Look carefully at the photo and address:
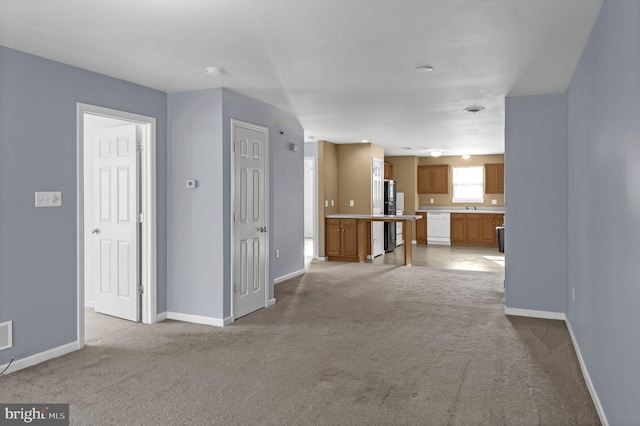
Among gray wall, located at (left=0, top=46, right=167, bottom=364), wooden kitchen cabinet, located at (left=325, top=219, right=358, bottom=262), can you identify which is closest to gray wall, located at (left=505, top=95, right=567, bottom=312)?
wooden kitchen cabinet, located at (left=325, top=219, right=358, bottom=262)

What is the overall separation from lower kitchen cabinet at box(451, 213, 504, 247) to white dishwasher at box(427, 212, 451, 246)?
0.13m

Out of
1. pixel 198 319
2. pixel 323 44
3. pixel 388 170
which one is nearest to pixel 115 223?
pixel 198 319

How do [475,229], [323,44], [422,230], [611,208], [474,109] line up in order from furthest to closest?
[422,230] → [475,229] → [474,109] → [323,44] → [611,208]

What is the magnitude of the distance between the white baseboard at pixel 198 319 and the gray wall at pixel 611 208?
3.27 meters

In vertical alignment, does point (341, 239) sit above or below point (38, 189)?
below

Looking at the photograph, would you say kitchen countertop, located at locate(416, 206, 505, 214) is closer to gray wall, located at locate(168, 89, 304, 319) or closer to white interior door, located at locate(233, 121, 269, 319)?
white interior door, located at locate(233, 121, 269, 319)

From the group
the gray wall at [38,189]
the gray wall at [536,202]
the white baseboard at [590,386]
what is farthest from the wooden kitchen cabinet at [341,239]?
the gray wall at [38,189]

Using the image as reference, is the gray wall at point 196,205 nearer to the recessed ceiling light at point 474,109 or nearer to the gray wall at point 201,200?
the gray wall at point 201,200

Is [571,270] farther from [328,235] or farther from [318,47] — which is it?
[328,235]

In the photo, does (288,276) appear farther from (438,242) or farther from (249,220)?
(438,242)

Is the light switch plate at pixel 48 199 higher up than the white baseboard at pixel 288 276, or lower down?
higher up

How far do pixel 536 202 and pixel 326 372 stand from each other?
310cm

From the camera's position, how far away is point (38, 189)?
144 inches

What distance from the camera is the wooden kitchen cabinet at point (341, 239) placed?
8867 mm
